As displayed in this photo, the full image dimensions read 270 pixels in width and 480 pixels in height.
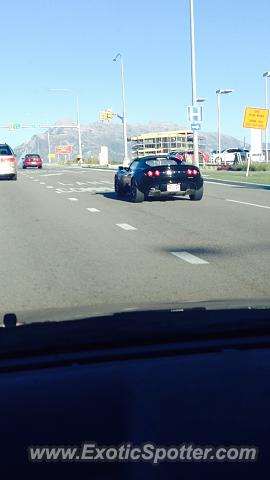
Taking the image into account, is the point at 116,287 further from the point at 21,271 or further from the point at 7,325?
the point at 7,325

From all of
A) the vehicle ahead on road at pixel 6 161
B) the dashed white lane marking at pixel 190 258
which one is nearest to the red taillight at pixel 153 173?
the dashed white lane marking at pixel 190 258

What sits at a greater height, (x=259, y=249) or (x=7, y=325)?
(x=7, y=325)

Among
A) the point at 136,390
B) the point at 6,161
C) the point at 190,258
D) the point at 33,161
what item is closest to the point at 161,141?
the point at 33,161

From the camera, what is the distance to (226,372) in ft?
8.27

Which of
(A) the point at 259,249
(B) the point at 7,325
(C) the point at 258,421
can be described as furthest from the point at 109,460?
(A) the point at 259,249

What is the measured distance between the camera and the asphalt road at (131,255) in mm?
6980

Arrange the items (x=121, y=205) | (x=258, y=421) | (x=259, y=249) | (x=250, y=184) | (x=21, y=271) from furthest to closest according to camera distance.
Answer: (x=250, y=184), (x=121, y=205), (x=259, y=249), (x=21, y=271), (x=258, y=421)

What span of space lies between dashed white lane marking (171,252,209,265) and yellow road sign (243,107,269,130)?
26.9 metres

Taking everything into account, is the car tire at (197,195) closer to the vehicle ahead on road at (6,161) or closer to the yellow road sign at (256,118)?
the vehicle ahead on road at (6,161)

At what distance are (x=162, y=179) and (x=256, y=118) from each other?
60.4 feet

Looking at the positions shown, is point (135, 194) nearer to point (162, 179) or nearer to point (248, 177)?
point (162, 179)

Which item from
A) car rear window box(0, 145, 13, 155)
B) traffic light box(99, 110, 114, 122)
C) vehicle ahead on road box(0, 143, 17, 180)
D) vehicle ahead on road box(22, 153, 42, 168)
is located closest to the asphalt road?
vehicle ahead on road box(0, 143, 17, 180)

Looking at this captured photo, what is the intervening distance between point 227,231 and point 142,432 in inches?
404

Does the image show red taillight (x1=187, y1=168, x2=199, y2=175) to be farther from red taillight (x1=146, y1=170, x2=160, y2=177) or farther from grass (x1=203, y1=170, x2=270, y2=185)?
grass (x1=203, y1=170, x2=270, y2=185)
